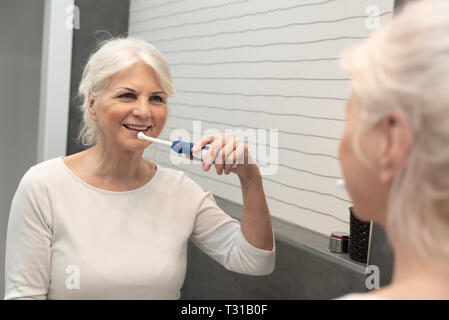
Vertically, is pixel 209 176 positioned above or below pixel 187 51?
below

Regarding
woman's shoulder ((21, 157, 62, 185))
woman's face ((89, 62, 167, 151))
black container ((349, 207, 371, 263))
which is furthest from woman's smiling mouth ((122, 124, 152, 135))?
black container ((349, 207, 371, 263))

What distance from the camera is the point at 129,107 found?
4.94ft

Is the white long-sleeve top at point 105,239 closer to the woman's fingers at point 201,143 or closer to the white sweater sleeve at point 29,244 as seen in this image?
the white sweater sleeve at point 29,244

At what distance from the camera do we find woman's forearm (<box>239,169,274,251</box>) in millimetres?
1488

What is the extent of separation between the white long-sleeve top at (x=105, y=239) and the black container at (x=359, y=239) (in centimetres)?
31

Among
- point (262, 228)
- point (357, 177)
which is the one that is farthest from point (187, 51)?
point (357, 177)

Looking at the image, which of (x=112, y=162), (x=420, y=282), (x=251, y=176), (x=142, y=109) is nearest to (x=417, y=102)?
(x=420, y=282)

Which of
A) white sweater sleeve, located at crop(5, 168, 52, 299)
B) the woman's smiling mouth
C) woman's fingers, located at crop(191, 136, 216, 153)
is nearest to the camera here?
woman's fingers, located at crop(191, 136, 216, 153)

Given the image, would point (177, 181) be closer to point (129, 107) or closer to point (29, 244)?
point (129, 107)

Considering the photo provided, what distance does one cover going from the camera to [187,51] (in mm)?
2674

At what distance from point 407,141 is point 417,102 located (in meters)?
0.05

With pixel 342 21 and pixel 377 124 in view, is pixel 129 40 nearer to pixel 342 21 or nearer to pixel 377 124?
Result: pixel 342 21

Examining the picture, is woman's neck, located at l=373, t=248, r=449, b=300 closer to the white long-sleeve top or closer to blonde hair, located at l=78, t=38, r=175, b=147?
the white long-sleeve top
